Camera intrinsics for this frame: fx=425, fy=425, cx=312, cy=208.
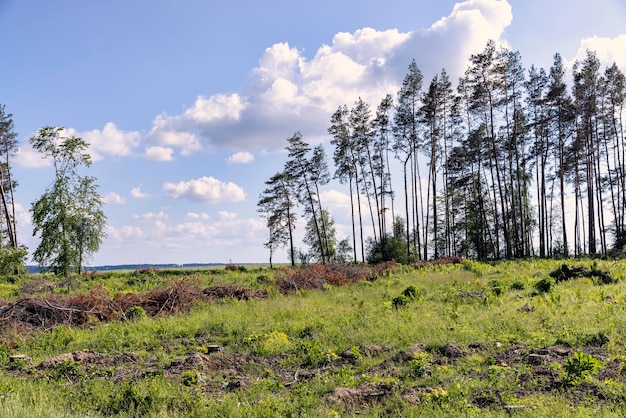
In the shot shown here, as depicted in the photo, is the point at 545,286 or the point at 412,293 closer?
the point at 545,286

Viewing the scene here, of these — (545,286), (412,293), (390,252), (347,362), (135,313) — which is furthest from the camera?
(390,252)

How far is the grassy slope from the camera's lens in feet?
18.6

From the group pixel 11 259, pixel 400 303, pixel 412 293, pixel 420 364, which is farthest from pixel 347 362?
pixel 11 259

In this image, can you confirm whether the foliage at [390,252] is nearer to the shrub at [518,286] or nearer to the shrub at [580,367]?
the shrub at [518,286]

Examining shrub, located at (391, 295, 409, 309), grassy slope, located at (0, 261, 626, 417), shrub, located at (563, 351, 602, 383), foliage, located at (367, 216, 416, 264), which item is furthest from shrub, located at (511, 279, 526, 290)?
foliage, located at (367, 216, 416, 264)

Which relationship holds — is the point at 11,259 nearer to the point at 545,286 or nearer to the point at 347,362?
the point at 347,362

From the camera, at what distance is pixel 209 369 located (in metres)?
7.93

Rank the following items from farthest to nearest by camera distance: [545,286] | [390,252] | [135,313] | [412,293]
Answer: [390,252] < [412,293] < [135,313] < [545,286]

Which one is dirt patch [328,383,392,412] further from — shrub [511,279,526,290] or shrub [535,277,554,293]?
shrub [511,279,526,290]

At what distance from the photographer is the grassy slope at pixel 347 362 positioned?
223 inches

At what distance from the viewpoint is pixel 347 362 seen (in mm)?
7934

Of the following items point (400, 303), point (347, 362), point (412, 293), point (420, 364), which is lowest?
point (347, 362)

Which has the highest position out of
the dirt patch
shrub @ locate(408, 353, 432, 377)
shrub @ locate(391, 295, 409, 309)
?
shrub @ locate(391, 295, 409, 309)

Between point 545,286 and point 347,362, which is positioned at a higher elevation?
point 545,286
